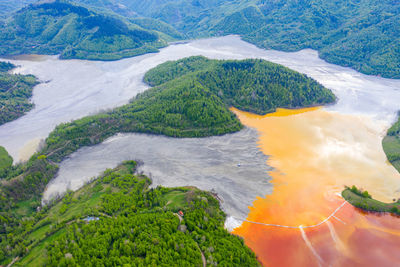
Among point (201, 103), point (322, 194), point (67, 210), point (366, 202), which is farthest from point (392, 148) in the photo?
point (67, 210)

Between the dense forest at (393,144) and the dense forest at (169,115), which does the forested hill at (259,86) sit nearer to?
the dense forest at (169,115)

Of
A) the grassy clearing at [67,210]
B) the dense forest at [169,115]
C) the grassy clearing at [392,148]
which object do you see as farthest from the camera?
the grassy clearing at [392,148]

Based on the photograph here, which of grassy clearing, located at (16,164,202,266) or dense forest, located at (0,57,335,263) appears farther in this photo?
dense forest, located at (0,57,335,263)

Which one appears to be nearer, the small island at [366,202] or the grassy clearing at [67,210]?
the grassy clearing at [67,210]

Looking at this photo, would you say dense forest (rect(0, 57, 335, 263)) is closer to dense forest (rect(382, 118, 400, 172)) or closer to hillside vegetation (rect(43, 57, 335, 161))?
hillside vegetation (rect(43, 57, 335, 161))

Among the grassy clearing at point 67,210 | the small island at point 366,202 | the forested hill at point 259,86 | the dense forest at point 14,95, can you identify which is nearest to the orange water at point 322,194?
the small island at point 366,202

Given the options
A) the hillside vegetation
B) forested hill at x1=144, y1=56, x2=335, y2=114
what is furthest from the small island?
forested hill at x1=144, y1=56, x2=335, y2=114

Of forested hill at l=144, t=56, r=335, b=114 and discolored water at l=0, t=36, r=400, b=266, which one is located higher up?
forested hill at l=144, t=56, r=335, b=114
